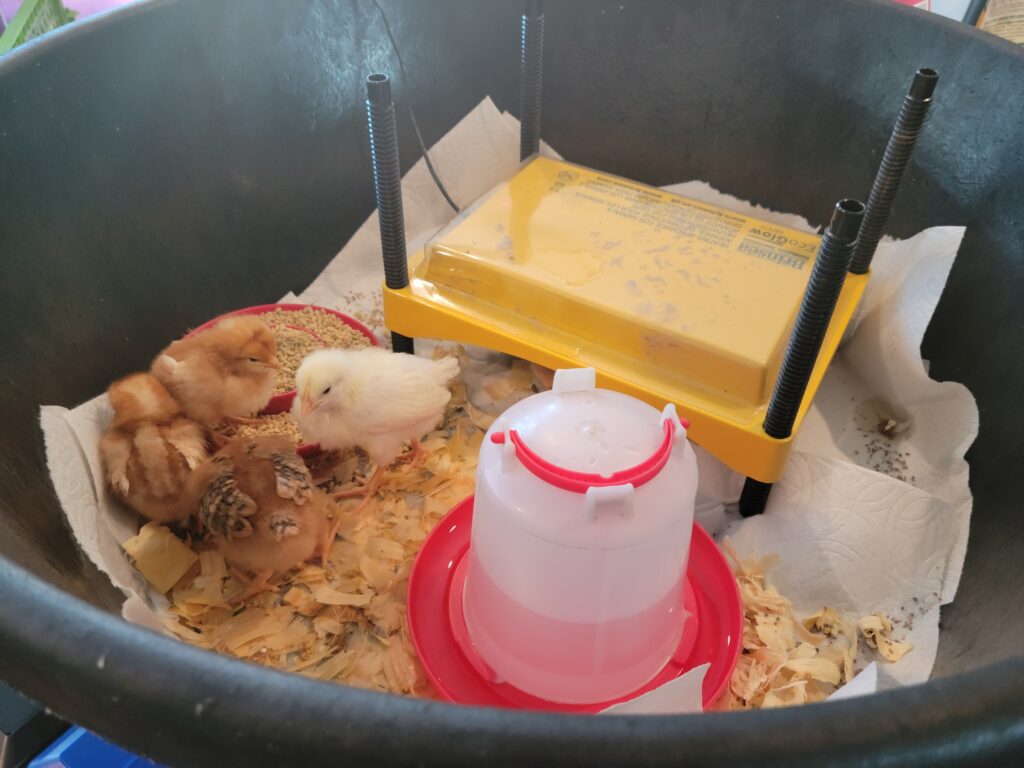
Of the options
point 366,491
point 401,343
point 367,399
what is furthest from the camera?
point 401,343

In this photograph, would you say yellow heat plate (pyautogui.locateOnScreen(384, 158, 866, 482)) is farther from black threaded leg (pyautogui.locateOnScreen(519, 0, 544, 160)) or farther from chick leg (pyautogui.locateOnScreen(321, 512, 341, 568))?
chick leg (pyautogui.locateOnScreen(321, 512, 341, 568))

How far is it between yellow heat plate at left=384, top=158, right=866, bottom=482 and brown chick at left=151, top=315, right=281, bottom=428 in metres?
0.22

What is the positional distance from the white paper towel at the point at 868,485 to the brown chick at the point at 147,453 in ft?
0.12

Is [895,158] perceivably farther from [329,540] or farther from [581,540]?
[329,540]

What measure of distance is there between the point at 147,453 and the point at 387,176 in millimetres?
485

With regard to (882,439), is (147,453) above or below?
above

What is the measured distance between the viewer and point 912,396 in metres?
1.24

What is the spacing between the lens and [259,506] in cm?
98

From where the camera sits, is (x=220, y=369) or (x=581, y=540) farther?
(x=220, y=369)

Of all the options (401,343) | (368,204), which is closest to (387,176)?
(401,343)

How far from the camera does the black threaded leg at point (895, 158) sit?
1025 mm

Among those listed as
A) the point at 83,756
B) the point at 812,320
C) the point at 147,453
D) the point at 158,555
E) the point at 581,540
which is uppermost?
the point at 812,320

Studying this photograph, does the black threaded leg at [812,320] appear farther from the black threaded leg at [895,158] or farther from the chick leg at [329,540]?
the chick leg at [329,540]

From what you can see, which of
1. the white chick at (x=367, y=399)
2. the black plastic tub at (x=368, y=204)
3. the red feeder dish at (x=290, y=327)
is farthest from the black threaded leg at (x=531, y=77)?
the white chick at (x=367, y=399)
